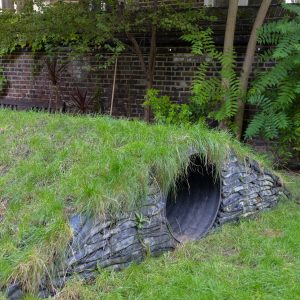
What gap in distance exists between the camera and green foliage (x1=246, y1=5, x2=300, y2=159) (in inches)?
274

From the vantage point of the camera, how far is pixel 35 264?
10.2 ft

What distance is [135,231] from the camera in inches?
154

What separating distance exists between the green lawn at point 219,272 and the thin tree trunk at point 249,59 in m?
3.54

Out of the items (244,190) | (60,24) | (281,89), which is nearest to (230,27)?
(281,89)

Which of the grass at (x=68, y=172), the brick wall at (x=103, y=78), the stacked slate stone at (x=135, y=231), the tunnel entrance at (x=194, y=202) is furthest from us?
the brick wall at (x=103, y=78)

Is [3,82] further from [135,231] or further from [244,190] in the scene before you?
[135,231]

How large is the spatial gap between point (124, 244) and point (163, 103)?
16.0 ft

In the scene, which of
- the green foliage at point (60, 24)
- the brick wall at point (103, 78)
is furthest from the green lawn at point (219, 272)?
the green foliage at point (60, 24)

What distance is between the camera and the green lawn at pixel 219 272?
3371mm

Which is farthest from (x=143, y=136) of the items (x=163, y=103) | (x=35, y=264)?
(x=163, y=103)

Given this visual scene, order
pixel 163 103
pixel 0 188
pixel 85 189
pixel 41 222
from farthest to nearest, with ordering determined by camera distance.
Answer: pixel 163 103, pixel 0 188, pixel 85 189, pixel 41 222

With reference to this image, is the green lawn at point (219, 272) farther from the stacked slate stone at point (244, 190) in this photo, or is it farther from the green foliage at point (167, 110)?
the green foliage at point (167, 110)

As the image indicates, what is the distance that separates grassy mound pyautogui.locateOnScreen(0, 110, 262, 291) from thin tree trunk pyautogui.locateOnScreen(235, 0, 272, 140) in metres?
2.98

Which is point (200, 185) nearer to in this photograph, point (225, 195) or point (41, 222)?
point (225, 195)
